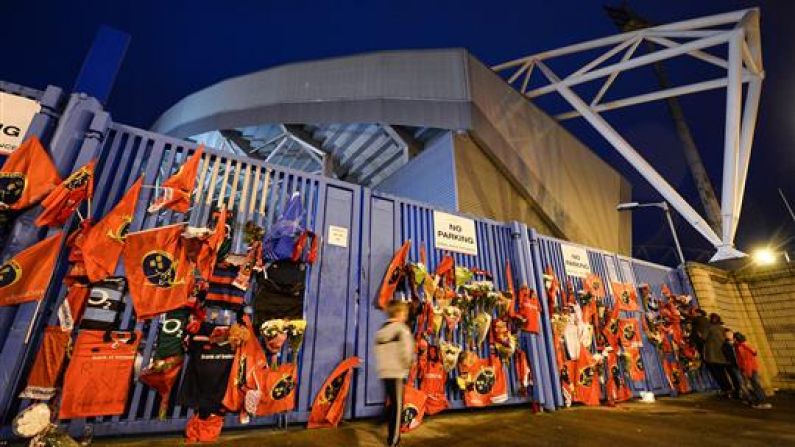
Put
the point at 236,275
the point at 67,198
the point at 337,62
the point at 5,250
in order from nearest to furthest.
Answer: the point at 5,250 < the point at 67,198 < the point at 236,275 < the point at 337,62

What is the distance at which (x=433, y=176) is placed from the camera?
9.72 metres

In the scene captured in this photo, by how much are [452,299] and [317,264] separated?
2.10 m

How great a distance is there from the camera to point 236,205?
13.2 feet

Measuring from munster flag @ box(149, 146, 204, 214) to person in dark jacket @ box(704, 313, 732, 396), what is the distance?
411 inches

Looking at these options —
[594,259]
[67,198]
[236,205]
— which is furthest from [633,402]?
[67,198]

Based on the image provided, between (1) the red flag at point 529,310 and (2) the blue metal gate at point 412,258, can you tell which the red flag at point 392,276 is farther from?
(1) the red flag at point 529,310

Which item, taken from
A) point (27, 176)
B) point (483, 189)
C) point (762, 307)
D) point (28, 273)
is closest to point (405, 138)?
point (483, 189)

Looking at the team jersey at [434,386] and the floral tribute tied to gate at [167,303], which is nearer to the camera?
the floral tribute tied to gate at [167,303]

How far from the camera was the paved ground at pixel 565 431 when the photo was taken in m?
3.11

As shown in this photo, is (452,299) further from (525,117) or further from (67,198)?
(525,117)

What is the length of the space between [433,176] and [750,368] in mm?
8197

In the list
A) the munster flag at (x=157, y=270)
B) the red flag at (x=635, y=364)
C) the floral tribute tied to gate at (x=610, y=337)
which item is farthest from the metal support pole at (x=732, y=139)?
the munster flag at (x=157, y=270)

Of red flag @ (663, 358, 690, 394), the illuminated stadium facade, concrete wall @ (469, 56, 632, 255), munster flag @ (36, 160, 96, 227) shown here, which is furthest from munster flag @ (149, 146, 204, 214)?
red flag @ (663, 358, 690, 394)

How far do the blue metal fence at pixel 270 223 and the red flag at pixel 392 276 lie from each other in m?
0.12
